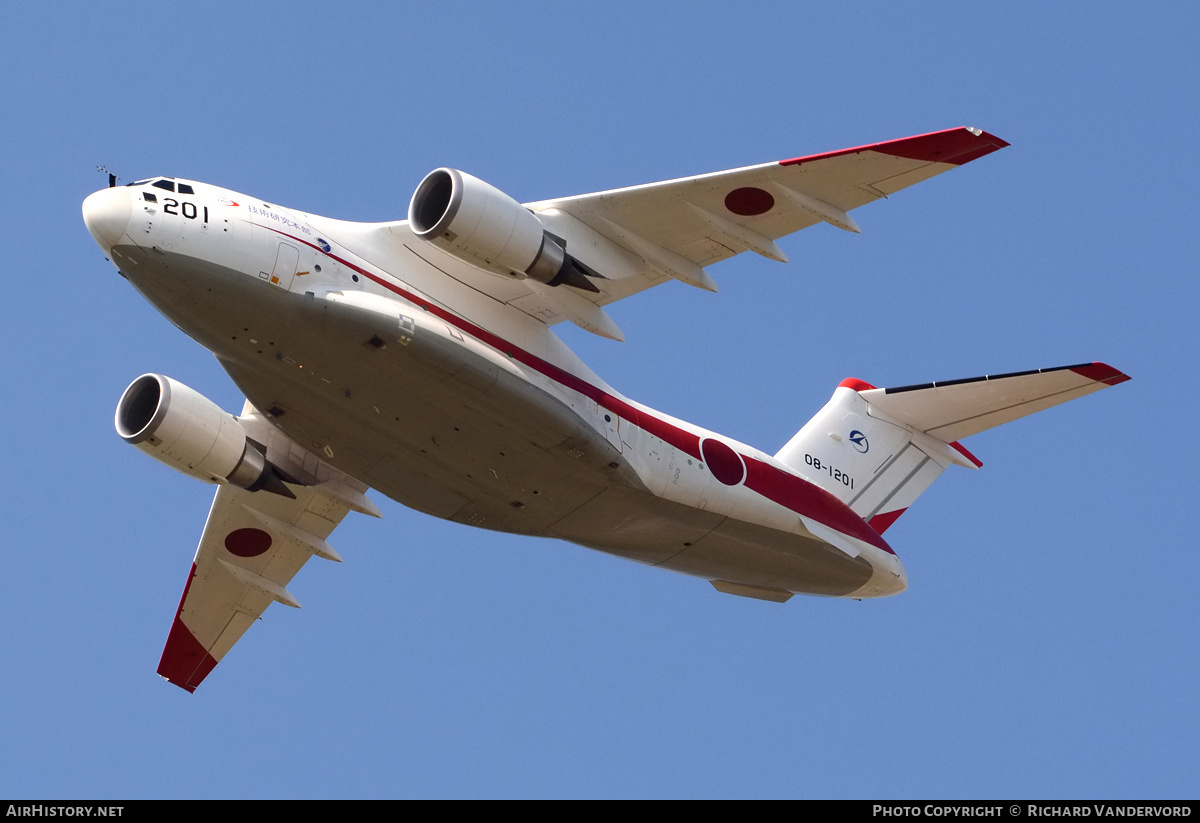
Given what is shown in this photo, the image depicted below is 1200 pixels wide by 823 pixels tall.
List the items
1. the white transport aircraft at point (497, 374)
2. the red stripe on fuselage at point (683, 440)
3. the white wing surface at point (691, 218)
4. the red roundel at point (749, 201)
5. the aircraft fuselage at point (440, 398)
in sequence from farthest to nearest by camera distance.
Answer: the red roundel at point (749, 201) < the red stripe on fuselage at point (683, 440) < the white wing surface at point (691, 218) < the white transport aircraft at point (497, 374) < the aircraft fuselage at point (440, 398)

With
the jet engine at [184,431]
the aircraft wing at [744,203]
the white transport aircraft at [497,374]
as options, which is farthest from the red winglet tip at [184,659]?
the aircraft wing at [744,203]

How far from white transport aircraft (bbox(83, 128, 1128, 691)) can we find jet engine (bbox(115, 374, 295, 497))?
0.02m

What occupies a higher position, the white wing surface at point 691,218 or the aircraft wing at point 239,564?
the white wing surface at point 691,218

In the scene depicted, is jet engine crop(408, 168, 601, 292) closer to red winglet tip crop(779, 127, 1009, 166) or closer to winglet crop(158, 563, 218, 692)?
red winglet tip crop(779, 127, 1009, 166)

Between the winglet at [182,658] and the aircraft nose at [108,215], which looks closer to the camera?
the aircraft nose at [108,215]

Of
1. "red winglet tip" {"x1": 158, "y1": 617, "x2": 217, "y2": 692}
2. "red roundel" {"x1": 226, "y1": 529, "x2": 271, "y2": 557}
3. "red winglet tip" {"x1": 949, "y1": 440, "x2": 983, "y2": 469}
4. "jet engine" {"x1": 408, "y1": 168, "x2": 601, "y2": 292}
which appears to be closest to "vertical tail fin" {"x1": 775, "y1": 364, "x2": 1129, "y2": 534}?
"red winglet tip" {"x1": 949, "y1": 440, "x2": 983, "y2": 469}

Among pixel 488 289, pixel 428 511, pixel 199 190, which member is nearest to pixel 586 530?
Answer: pixel 428 511

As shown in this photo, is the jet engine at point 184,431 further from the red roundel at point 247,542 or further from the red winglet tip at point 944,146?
the red winglet tip at point 944,146

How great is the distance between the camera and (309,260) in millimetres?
16438

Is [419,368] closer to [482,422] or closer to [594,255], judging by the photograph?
[482,422]

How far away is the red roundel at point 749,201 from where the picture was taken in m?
17.3

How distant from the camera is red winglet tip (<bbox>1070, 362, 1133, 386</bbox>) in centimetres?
1878

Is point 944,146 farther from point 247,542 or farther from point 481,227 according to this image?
point 247,542

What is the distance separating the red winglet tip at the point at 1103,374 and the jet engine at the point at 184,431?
890cm
